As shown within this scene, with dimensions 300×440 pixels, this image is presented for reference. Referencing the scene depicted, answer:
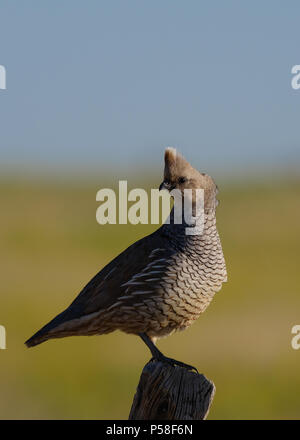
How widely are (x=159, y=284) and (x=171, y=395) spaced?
1.40 meters

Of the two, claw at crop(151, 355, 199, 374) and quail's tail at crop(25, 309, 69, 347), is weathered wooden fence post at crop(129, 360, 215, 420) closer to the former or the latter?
claw at crop(151, 355, 199, 374)

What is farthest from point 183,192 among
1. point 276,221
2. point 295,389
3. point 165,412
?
point 276,221

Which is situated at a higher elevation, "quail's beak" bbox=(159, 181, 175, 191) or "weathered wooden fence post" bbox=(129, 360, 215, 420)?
A: "quail's beak" bbox=(159, 181, 175, 191)

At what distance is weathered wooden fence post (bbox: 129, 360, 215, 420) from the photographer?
6.39 meters

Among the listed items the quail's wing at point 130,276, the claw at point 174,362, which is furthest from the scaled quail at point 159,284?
the claw at point 174,362

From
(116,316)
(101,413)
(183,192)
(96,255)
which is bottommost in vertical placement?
(101,413)

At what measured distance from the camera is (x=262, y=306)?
73.8 ft

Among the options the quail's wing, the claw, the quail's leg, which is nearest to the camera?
the claw

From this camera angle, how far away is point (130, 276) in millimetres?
7789

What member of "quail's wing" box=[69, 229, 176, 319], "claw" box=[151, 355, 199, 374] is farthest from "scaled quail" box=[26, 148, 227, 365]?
"claw" box=[151, 355, 199, 374]

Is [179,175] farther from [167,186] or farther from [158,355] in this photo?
[158,355]

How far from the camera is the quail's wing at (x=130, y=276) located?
25.3ft

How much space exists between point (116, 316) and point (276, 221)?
27.3 meters
